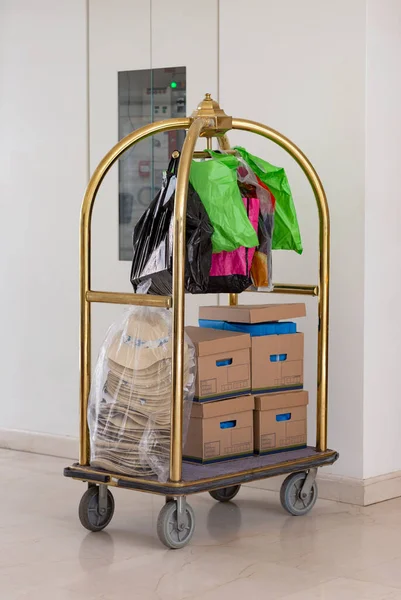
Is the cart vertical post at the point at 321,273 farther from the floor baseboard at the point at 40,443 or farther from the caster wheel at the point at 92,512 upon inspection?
the floor baseboard at the point at 40,443

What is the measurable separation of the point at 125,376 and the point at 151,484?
37 cm

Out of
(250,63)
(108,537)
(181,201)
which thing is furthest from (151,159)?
(108,537)

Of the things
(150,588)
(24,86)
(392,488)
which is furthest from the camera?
(24,86)

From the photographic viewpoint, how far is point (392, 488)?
A: 4.25 m

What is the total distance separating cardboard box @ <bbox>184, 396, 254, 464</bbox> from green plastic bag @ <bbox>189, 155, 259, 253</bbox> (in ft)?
1.82

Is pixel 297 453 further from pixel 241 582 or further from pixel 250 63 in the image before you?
pixel 250 63

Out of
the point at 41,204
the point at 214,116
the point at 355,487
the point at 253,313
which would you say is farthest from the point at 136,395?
the point at 41,204

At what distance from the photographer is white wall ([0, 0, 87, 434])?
5.11m

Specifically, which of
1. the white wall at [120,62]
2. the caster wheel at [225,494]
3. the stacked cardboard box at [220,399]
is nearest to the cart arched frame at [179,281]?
the stacked cardboard box at [220,399]

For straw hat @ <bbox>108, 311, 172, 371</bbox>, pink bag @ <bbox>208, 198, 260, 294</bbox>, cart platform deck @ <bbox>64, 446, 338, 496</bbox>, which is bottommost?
cart platform deck @ <bbox>64, 446, 338, 496</bbox>

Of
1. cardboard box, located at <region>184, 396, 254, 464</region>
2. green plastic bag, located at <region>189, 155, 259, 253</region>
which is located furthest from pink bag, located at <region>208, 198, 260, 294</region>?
cardboard box, located at <region>184, 396, 254, 464</region>

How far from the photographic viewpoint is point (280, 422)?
391 centimetres

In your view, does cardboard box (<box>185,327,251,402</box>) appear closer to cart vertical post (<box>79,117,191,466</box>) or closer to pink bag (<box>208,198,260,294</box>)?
pink bag (<box>208,198,260,294</box>)

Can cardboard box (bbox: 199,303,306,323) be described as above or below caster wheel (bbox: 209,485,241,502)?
above
